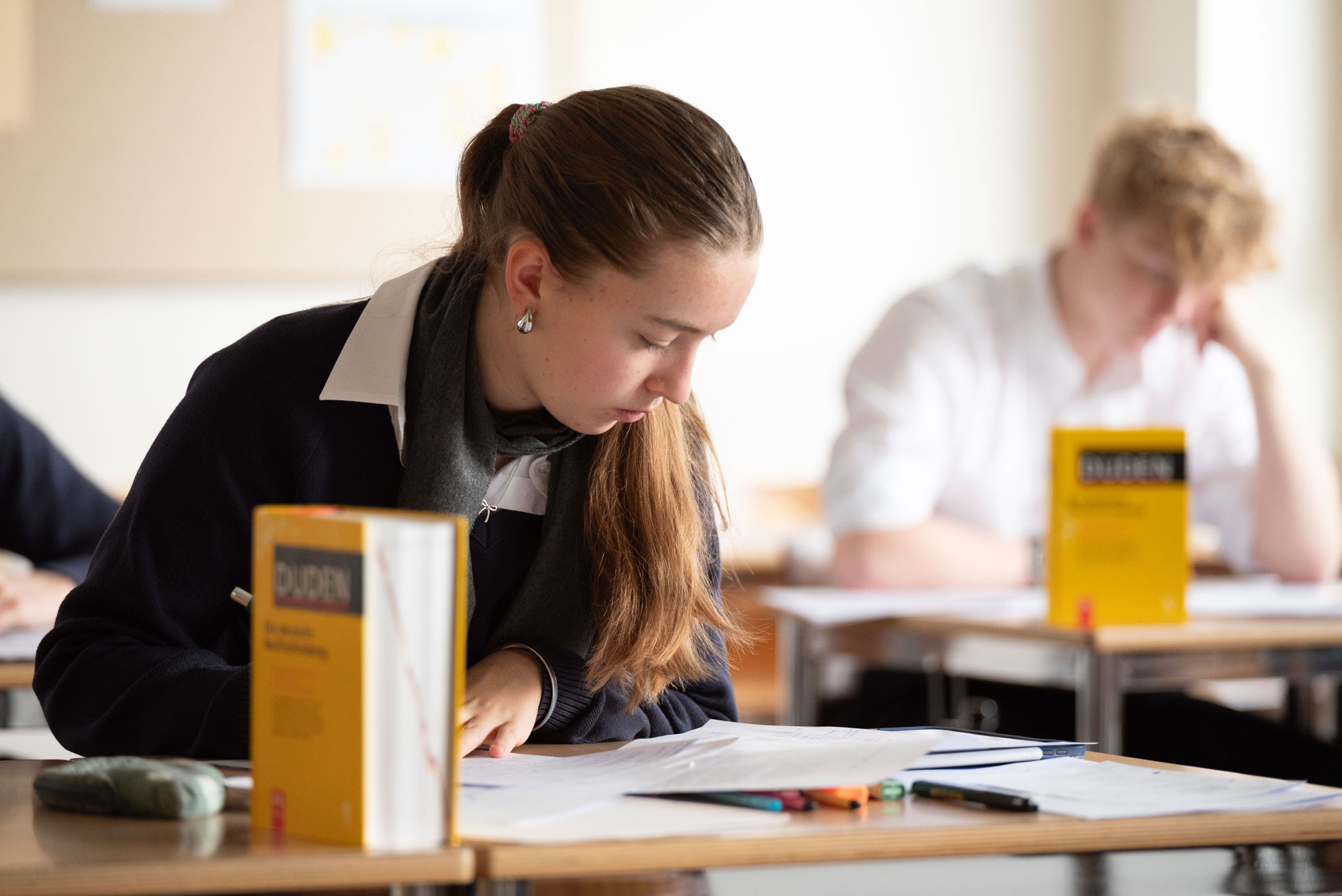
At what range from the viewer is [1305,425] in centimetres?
254

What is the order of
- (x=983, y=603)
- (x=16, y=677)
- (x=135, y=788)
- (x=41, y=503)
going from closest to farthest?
(x=135, y=788) < (x=16, y=677) < (x=41, y=503) < (x=983, y=603)

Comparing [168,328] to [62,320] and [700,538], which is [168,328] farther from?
[700,538]

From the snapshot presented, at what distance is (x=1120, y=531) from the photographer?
74.4 inches

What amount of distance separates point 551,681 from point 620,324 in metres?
0.28

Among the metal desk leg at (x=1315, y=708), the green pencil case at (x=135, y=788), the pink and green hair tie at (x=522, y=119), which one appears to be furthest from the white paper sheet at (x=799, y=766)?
the metal desk leg at (x=1315, y=708)

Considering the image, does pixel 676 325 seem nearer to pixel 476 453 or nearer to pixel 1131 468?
pixel 476 453

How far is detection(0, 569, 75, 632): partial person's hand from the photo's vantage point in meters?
1.70

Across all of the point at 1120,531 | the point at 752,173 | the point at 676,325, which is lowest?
the point at 1120,531

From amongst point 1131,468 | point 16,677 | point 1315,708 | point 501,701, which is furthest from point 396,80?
point 501,701

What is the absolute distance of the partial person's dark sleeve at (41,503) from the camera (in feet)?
6.35

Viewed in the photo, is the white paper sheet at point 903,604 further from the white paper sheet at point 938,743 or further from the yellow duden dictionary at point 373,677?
the yellow duden dictionary at point 373,677

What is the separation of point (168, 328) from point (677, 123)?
2.61 m

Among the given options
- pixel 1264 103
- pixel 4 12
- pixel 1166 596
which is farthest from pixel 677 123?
pixel 1264 103

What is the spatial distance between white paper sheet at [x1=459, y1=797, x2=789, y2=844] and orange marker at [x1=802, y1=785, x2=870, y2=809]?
0.12 feet
